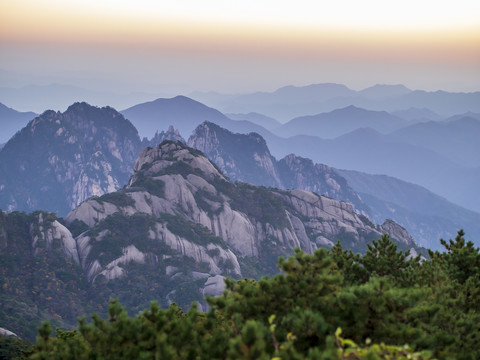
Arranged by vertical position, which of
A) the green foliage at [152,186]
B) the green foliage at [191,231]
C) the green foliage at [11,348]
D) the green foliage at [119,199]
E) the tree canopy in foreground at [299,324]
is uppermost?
the green foliage at [152,186]

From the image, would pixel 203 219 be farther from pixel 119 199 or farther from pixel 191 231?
pixel 119 199

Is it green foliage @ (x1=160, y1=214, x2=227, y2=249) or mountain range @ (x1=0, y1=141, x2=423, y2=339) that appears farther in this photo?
green foliage @ (x1=160, y1=214, x2=227, y2=249)

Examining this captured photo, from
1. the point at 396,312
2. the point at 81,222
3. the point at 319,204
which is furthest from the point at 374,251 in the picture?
the point at 319,204

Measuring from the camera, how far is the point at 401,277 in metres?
17.8

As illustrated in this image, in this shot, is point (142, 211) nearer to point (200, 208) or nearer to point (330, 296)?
point (200, 208)

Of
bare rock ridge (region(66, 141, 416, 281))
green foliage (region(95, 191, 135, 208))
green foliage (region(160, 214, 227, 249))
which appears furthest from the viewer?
green foliage (region(95, 191, 135, 208))

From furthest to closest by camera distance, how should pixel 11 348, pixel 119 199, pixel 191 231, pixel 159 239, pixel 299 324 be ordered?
pixel 119 199
pixel 191 231
pixel 159 239
pixel 11 348
pixel 299 324

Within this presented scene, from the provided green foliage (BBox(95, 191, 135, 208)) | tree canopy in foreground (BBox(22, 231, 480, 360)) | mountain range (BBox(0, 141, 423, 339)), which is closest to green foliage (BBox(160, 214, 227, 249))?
mountain range (BBox(0, 141, 423, 339))

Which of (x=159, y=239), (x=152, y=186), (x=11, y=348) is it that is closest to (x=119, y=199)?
(x=152, y=186)

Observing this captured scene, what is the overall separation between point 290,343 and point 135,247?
247 feet

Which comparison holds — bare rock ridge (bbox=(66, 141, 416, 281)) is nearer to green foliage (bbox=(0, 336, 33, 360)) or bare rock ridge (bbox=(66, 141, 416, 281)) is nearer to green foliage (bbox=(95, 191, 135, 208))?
green foliage (bbox=(95, 191, 135, 208))

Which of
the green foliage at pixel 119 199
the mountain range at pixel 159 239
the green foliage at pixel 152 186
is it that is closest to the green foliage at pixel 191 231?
the mountain range at pixel 159 239

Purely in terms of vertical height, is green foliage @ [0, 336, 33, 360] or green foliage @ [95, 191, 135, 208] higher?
green foliage @ [95, 191, 135, 208]

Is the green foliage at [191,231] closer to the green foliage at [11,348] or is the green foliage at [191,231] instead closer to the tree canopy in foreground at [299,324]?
the green foliage at [11,348]
